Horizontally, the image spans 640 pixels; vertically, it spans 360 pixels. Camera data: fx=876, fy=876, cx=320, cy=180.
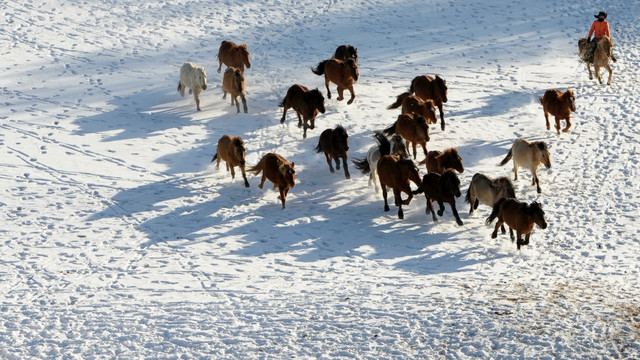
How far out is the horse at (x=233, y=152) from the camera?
51.5 ft

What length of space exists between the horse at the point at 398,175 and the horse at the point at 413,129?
181cm

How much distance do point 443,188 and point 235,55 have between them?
8348 mm

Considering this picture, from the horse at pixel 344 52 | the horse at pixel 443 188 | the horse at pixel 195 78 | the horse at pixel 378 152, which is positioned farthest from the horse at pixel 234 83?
the horse at pixel 443 188

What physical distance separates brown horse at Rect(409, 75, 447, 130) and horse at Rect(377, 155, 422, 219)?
150 inches

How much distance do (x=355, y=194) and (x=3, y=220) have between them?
6.12m

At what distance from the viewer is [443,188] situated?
47.6ft

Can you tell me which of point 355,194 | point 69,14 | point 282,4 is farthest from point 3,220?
point 282,4

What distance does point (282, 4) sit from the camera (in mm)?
27047

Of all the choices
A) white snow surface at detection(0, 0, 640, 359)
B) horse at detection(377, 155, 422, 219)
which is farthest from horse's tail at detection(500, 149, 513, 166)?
horse at detection(377, 155, 422, 219)

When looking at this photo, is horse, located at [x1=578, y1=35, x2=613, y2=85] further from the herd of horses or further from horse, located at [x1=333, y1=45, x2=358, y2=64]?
horse, located at [x1=333, y1=45, x2=358, y2=64]

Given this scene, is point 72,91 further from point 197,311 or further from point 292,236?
point 197,311

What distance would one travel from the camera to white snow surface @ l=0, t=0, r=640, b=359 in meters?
11.5

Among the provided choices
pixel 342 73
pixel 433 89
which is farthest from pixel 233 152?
Answer: pixel 433 89

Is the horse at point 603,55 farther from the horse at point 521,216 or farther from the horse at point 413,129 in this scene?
the horse at point 521,216
